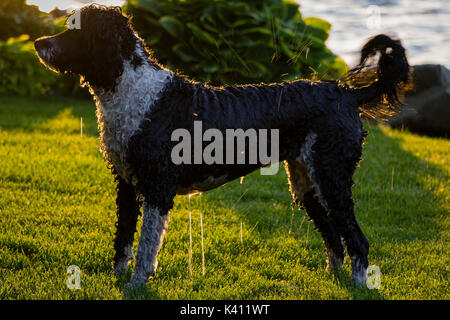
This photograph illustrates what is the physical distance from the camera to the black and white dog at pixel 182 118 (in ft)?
12.9

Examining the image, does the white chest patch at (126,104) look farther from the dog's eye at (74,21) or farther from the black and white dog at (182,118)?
the dog's eye at (74,21)

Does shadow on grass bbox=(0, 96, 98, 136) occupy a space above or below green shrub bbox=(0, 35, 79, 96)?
below

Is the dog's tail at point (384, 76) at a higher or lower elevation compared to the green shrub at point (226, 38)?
lower

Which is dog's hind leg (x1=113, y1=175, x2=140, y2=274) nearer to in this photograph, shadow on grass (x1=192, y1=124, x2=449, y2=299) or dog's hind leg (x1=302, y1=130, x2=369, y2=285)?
dog's hind leg (x1=302, y1=130, x2=369, y2=285)

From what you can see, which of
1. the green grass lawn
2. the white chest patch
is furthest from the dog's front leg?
the white chest patch

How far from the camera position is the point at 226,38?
9617 millimetres

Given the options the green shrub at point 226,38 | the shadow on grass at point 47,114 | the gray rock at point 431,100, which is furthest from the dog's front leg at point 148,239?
the gray rock at point 431,100

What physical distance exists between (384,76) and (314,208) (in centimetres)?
128

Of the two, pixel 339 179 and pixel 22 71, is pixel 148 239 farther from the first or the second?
pixel 22 71

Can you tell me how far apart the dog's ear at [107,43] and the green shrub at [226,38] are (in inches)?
202

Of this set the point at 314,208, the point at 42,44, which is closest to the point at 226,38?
the point at 314,208

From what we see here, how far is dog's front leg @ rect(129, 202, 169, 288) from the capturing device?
4051 millimetres

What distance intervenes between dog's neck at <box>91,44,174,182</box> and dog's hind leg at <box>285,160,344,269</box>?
4.43 ft

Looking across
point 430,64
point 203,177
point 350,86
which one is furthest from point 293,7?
point 203,177
